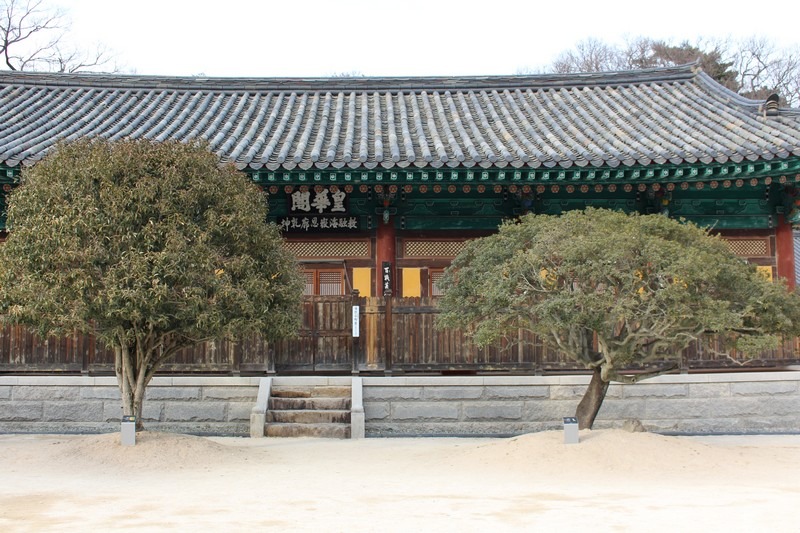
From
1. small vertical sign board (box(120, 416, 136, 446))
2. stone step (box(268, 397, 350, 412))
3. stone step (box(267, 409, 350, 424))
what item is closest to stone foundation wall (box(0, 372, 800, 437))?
stone step (box(268, 397, 350, 412))

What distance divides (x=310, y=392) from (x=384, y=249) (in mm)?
2715

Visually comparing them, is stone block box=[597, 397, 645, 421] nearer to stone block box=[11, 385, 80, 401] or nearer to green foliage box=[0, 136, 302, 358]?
green foliage box=[0, 136, 302, 358]

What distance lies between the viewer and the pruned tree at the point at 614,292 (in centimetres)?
880

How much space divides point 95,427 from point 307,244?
4507mm

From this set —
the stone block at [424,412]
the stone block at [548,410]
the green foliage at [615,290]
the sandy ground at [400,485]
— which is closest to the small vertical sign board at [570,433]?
the sandy ground at [400,485]

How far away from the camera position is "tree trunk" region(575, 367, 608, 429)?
10.1 meters

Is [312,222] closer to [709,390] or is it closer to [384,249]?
[384,249]

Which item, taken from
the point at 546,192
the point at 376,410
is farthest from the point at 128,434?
the point at 546,192

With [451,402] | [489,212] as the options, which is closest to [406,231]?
[489,212]

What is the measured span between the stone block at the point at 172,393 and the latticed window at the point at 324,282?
2.59 meters

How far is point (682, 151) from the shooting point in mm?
12297

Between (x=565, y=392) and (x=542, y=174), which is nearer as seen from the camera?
(x=542, y=174)

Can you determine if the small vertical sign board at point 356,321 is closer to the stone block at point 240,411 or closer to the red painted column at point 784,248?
the stone block at point 240,411

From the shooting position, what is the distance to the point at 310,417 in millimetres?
11852
